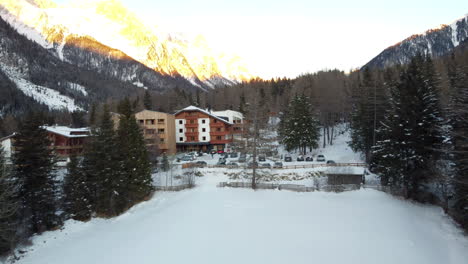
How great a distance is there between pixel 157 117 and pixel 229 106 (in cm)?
4441

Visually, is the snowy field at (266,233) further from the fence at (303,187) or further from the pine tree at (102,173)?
the pine tree at (102,173)

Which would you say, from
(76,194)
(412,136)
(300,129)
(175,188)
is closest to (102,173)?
(76,194)

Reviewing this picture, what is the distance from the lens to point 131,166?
3219 centimetres

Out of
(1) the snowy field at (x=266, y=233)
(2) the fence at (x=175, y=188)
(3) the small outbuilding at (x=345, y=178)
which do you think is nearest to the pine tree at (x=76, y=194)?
(1) the snowy field at (x=266, y=233)

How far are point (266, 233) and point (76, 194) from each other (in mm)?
20640

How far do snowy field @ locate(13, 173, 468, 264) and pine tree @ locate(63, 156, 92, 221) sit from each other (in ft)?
3.63

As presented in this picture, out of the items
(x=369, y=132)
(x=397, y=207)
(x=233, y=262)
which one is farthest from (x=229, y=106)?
(x=233, y=262)

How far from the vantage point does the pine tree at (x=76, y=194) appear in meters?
29.5

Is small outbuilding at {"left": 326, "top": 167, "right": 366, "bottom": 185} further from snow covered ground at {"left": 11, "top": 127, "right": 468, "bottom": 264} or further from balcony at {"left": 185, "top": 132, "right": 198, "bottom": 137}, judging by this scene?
balcony at {"left": 185, "top": 132, "right": 198, "bottom": 137}

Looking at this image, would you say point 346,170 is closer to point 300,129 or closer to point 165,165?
point 300,129

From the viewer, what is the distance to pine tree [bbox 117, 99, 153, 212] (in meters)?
31.5

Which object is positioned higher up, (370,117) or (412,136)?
(370,117)

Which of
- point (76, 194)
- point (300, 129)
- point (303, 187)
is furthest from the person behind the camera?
point (300, 129)

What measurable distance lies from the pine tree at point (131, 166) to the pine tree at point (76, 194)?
3.43 m
